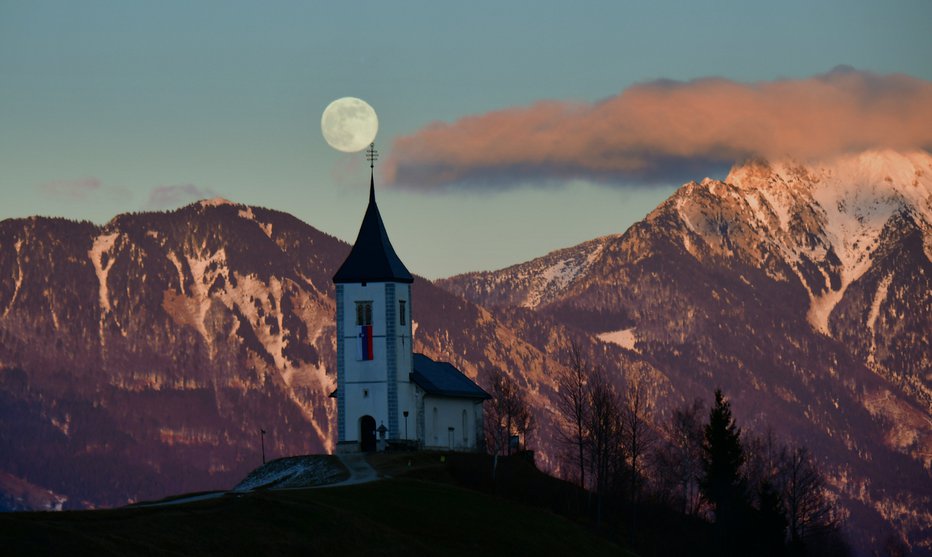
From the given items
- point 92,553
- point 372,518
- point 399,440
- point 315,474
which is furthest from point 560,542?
point 92,553

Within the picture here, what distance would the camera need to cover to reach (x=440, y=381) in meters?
154

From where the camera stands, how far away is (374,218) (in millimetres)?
→ 150500

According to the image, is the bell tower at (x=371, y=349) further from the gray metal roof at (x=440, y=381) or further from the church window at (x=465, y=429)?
the church window at (x=465, y=429)

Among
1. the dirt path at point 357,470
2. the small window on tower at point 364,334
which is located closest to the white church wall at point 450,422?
the small window on tower at point 364,334

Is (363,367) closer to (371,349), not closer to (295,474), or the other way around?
(371,349)

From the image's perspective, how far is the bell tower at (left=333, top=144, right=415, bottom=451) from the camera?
14450cm

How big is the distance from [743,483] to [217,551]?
63054 millimetres

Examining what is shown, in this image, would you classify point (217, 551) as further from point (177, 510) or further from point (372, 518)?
point (372, 518)

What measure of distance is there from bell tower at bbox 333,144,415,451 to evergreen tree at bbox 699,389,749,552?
81.1ft

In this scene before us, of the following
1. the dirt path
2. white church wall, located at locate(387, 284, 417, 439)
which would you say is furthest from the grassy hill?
white church wall, located at locate(387, 284, 417, 439)

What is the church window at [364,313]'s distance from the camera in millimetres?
146375

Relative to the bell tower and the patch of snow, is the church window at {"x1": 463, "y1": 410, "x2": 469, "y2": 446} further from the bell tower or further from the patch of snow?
the patch of snow

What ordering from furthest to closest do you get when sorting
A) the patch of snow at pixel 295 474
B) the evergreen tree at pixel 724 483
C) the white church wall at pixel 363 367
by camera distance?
the white church wall at pixel 363 367
the evergreen tree at pixel 724 483
the patch of snow at pixel 295 474

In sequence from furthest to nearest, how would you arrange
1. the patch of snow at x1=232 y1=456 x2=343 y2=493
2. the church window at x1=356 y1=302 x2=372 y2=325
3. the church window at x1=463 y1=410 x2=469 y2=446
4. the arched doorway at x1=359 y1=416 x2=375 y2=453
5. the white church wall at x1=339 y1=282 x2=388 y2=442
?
the church window at x1=463 y1=410 x2=469 y2=446
the church window at x1=356 y1=302 x2=372 y2=325
the white church wall at x1=339 y1=282 x2=388 y2=442
the arched doorway at x1=359 y1=416 x2=375 y2=453
the patch of snow at x1=232 y1=456 x2=343 y2=493
